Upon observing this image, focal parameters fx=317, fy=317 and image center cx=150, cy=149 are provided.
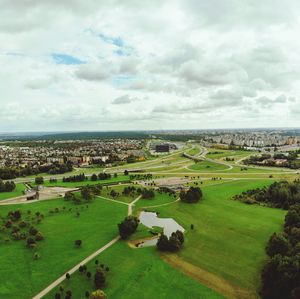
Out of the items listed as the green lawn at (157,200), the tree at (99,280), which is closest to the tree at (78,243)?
the tree at (99,280)

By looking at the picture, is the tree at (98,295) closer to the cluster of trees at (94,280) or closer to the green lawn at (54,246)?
the cluster of trees at (94,280)

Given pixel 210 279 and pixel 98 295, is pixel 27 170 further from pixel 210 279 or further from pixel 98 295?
pixel 210 279

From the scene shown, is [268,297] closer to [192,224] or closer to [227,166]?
[192,224]

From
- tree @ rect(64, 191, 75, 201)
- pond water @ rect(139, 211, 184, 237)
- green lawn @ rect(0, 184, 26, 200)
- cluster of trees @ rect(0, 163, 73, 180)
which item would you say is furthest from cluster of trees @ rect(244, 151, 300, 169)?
green lawn @ rect(0, 184, 26, 200)

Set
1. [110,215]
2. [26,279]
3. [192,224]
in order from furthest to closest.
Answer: [110,215] → [192,224] → [26,279]

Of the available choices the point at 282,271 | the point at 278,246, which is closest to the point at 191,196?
the point at 278,246

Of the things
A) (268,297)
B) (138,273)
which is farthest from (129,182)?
(268,297)

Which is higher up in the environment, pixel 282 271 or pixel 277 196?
pixel 277 196
